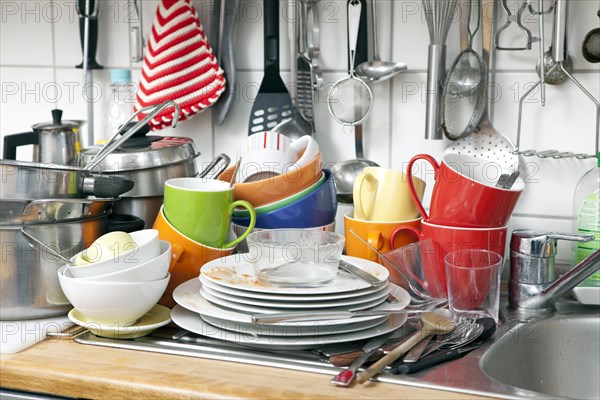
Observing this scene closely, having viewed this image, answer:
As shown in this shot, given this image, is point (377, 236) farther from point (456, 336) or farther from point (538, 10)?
point (538, 10)

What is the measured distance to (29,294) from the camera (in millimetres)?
1054

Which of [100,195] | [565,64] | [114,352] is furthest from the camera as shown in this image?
[565,64]

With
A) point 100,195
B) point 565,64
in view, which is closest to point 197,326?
point 100,195

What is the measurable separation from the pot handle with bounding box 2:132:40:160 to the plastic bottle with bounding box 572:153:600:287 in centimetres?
88

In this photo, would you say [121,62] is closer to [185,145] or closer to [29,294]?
[185,145]

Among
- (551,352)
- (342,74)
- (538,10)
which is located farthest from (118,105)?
(551,352)

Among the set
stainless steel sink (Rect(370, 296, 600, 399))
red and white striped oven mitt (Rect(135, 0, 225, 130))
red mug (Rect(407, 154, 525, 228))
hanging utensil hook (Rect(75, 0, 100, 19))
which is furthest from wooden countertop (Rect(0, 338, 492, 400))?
hanging utensil hook (Rect(75, 0, 100, 19))

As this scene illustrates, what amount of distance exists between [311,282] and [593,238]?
404mm

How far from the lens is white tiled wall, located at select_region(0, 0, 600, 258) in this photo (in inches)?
50.6

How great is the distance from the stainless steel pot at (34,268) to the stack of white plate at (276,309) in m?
0.15

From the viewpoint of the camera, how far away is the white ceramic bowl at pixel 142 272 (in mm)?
985

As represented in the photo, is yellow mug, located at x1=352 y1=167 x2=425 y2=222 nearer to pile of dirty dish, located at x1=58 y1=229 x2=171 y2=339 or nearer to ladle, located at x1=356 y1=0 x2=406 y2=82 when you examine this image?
ladle, located at x1=356 y1=0 x2=406 y2=82

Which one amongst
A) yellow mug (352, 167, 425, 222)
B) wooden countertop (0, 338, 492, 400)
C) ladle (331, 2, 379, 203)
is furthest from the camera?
ladle (331, 2, 379, 203)

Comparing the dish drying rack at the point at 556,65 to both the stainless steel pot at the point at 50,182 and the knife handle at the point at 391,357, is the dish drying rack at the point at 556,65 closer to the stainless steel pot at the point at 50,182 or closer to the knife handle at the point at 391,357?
the knife handle at the point at 391,357
